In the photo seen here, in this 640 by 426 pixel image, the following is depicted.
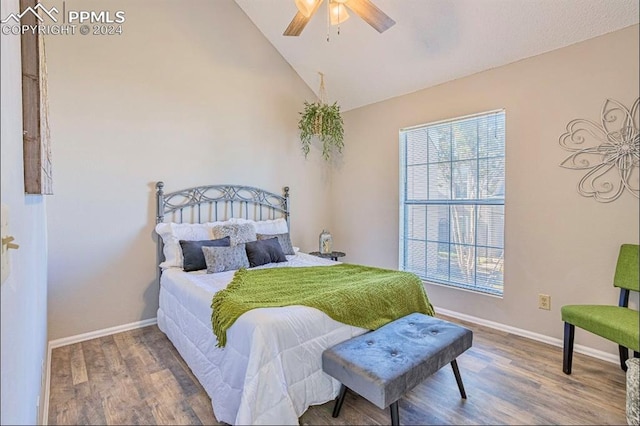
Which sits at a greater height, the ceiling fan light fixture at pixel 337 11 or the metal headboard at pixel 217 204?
the ceiling fan light fixture at pixel 337 11

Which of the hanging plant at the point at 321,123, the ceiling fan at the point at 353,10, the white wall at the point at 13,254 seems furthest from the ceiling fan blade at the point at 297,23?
the white wall at the point at 13,254

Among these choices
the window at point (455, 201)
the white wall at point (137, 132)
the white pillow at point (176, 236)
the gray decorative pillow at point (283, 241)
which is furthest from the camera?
the gray decorative pillow at point (283, 241)

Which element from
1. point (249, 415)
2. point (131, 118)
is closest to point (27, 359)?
point (249, 415)

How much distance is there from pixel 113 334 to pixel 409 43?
12.5ft

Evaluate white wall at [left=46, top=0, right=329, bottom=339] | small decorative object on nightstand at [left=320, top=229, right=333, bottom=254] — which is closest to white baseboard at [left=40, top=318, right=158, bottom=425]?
white wall at [left=46, top=0, right=329, bottom=339]

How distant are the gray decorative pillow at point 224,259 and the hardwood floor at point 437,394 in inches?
29.2

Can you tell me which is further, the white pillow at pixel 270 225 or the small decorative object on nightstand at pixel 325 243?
the small decorative object on nightstand at pixel 325 243

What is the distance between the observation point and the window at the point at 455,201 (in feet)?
7.84

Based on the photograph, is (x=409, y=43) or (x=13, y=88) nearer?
(x=13, y=88)

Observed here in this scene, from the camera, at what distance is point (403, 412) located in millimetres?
1734

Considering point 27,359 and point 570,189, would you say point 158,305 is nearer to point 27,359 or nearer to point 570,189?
point 27,359

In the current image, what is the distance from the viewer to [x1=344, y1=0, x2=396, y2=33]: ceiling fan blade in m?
2.14

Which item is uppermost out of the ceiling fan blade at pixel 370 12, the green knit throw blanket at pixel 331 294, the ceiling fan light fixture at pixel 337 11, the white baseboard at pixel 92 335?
the ceiling fan light fixture at pixel 337 11

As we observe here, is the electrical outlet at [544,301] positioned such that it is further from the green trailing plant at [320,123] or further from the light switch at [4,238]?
the green trailing plant at [320,123]
